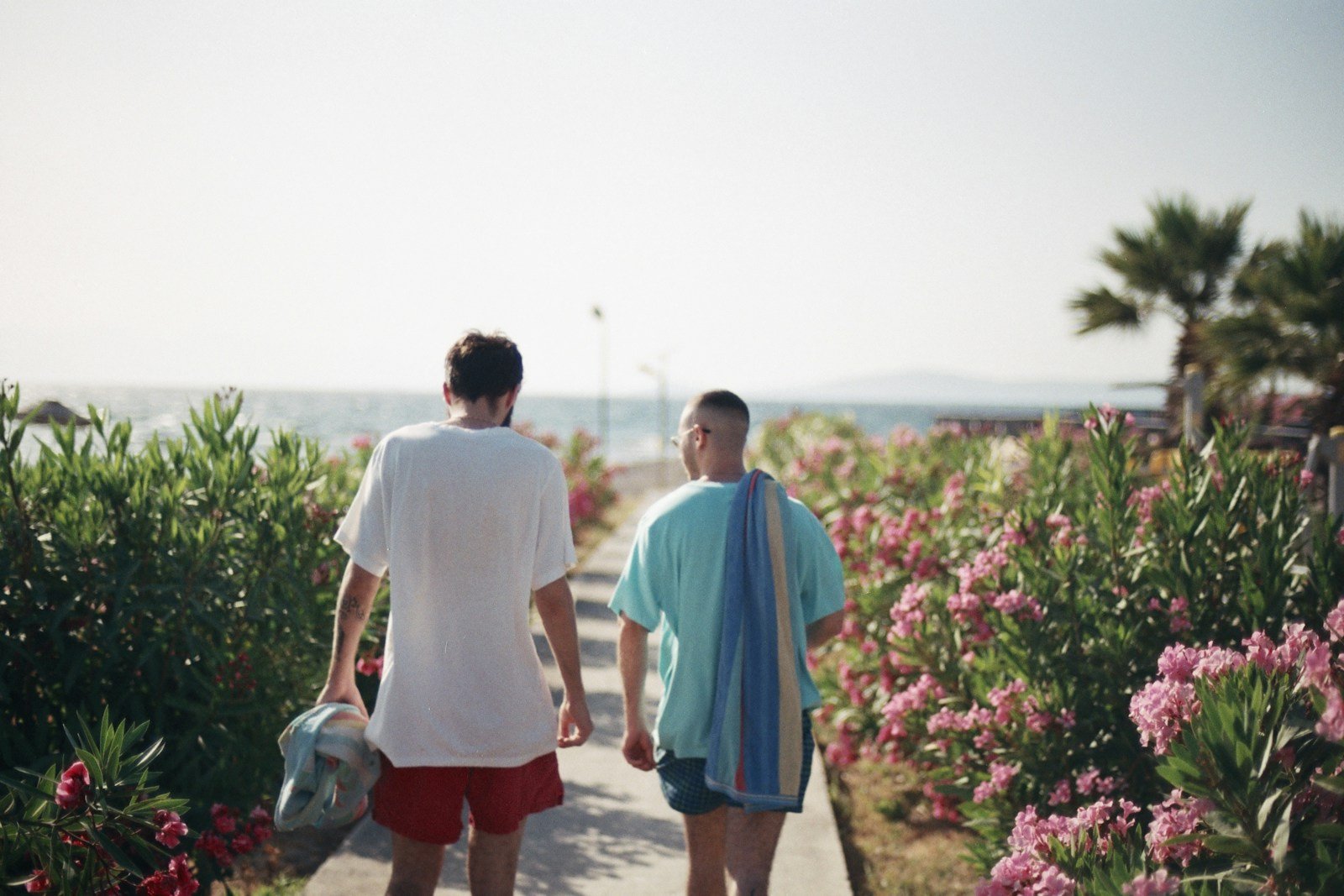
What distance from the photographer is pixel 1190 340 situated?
46.9 ft

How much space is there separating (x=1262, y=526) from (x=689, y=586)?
6.47 feet

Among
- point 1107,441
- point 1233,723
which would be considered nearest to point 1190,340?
point 1107,441

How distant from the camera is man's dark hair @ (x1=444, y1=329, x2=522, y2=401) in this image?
110 inches

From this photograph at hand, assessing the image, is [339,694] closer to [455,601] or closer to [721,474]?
[455,601]

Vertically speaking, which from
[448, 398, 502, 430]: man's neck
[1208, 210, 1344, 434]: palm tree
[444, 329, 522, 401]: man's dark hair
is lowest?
[448, 398, 502, 430]: man's neck

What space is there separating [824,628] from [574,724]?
31.3 inches

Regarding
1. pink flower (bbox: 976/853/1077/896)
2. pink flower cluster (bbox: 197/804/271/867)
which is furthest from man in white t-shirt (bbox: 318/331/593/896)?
pink flower (bbox: 976/853/1077/896)

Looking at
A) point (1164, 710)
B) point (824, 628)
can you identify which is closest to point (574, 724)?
point (824, 628)

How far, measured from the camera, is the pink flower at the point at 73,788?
2.12m

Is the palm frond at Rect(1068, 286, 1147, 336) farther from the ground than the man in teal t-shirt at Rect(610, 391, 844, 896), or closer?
farther from the ground

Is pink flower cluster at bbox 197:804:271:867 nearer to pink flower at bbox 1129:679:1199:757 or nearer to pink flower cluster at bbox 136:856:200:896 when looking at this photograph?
pink flower cluster at bbox 136:856:200:896

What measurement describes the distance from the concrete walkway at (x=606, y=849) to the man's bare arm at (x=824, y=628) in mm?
1396

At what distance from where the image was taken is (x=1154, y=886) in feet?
5.97

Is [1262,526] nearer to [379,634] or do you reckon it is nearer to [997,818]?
[997,818]
